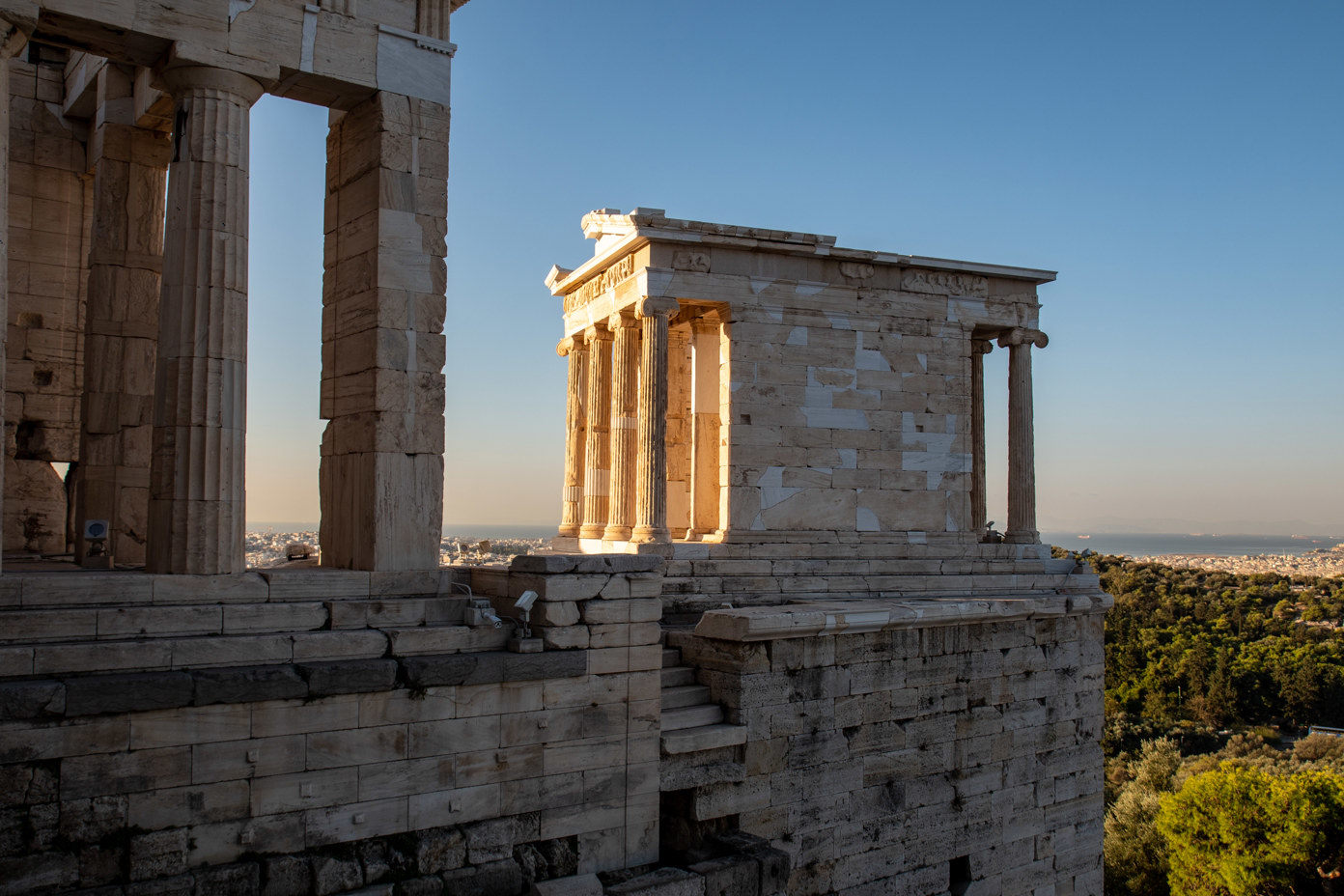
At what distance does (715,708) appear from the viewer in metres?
10.2

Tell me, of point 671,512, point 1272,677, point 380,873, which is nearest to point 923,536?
point 671,512

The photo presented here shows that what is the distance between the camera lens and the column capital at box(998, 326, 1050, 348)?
18.5 metres

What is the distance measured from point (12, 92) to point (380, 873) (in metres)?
9.39

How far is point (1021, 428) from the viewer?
18672mm

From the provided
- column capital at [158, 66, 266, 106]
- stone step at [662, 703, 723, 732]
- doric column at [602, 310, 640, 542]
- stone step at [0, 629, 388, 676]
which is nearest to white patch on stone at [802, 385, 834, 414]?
doric column at [602, 310, 640, 542]

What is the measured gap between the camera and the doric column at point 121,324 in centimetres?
980

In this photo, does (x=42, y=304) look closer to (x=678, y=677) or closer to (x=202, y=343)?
(x=202, y=343)

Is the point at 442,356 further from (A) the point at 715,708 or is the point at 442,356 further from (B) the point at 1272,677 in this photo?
(B) the point at 1272,677

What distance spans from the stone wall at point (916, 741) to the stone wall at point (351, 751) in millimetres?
1564

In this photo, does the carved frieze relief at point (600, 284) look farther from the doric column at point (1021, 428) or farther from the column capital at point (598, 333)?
the doric column at point (1021, 428)

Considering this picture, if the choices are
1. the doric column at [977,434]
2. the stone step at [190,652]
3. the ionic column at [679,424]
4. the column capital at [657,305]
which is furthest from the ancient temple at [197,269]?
the doric column at [977,434]

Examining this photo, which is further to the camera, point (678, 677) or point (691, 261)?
point (691, 261)

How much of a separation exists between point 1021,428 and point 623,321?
771 cm

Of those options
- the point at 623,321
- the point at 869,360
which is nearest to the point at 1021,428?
the point at 869,360
